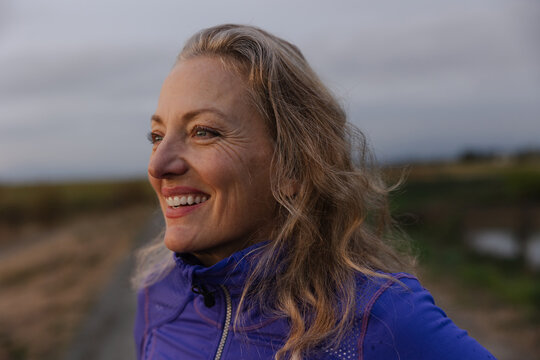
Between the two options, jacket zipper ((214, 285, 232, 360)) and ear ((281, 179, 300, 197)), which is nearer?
jacket zipper ((214, 285, 232, 360))

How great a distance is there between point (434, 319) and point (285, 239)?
1.80ft

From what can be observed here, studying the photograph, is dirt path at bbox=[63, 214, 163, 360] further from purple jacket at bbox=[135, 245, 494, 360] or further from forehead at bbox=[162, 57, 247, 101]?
forehead at bbox=[162, 57, 247, 101]

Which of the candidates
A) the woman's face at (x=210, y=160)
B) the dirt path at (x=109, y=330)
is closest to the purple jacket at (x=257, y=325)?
the woman's face at (x=210, y=160)

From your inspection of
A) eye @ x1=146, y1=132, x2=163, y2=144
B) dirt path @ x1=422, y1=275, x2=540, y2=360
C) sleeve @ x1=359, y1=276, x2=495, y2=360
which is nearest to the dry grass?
eye @ x1=146, y1=132, x2=163, y2=144

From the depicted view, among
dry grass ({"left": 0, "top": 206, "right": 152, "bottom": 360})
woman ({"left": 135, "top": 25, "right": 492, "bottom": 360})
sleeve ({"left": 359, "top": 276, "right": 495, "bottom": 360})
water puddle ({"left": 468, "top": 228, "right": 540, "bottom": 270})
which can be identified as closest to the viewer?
sleeve ({"left": 359, "top": 276, "right": 495, "bottom": 360})

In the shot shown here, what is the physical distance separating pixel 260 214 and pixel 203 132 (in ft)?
1.16

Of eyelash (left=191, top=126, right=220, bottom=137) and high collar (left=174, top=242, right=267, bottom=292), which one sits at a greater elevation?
eyelash (left=191, top=126, right=220, bottom=137)

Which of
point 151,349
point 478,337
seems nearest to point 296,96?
point 151,349

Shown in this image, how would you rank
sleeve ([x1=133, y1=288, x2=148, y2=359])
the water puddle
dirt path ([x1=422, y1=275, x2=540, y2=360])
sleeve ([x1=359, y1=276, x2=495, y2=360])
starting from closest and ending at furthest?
sleeve ([x1=359, y1=276, x2=495, y2=360]), sleeve ([x1=133, y1=288, x2=148, y2=359]), dirt path ([x1=422, y1=275, x2=540, y2=360]), the water puddle

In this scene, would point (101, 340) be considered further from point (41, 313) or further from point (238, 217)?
point (238, 217)

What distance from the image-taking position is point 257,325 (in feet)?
5.15

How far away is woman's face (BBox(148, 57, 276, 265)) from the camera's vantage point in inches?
63.7

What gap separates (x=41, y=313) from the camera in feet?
29.2

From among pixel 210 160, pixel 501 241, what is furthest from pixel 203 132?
pixel 501 241
